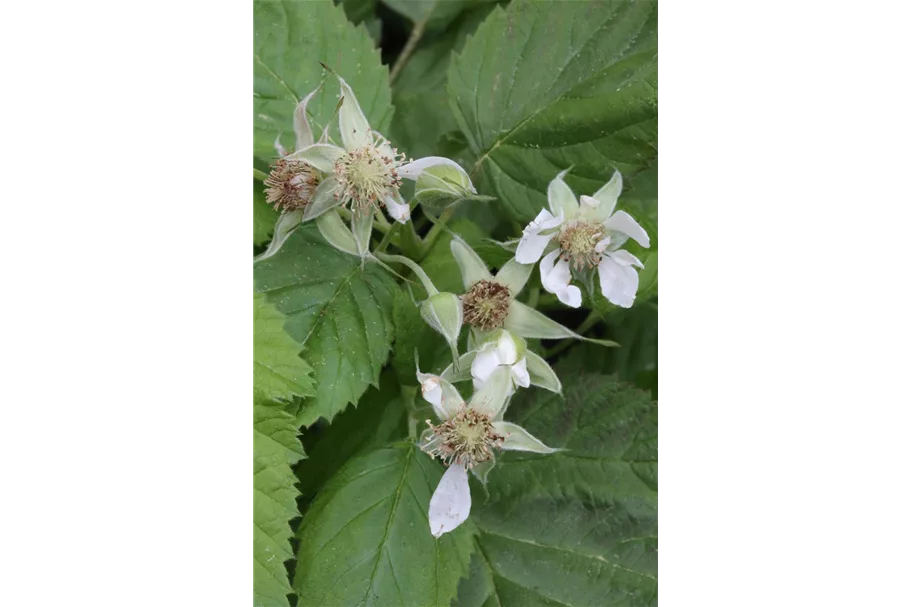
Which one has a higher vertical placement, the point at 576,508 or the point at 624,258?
the point at 624,258

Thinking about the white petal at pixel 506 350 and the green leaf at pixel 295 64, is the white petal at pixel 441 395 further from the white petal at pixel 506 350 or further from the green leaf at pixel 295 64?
the green leaf at pixel 295 64

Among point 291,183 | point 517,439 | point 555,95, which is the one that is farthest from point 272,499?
point 555,95

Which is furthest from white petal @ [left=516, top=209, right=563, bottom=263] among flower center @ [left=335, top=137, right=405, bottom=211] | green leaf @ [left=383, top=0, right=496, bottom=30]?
green leaf @ [left=383, top=0, right=496, bottom=30]

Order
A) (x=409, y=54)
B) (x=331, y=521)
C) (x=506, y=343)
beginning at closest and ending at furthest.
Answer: (x=506, y=343) → (x=331, y=521) → (x=409, y=54)

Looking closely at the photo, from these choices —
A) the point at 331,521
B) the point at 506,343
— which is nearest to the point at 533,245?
the point at 506,343

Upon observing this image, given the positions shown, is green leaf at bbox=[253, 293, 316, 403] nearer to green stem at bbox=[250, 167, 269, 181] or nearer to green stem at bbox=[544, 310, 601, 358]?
green stem at bbox=[250, 167, 269, 181]

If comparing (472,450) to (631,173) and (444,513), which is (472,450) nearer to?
(444,513)

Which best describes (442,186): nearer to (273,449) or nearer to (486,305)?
(486,305)
